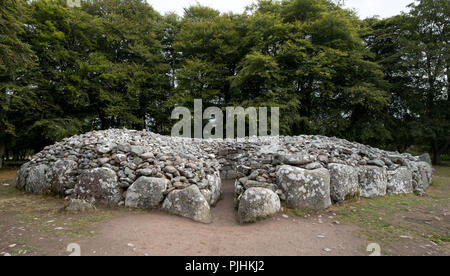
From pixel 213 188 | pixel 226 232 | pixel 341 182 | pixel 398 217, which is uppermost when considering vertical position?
pixel 341 182

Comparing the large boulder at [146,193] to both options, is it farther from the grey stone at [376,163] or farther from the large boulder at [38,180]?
the grey stone at [376,163]

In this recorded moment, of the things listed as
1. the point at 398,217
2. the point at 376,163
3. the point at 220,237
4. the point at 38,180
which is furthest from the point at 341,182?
the point at 38,180

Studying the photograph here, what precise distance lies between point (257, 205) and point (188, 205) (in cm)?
151

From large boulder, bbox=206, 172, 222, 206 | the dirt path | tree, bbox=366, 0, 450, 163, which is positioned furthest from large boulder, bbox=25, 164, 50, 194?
tree, bbox=366, 0, 450, 163

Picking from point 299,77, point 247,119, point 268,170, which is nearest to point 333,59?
point 299,77

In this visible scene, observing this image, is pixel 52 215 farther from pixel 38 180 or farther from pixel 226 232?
pixel 226 232

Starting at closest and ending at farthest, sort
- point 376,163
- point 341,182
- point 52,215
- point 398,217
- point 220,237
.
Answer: point 220,237 < point 52,215 < point 398,217 < point 341,182 < point 376,163

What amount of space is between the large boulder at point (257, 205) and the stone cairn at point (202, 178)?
2 centimetres

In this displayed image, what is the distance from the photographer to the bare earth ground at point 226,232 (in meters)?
3.03

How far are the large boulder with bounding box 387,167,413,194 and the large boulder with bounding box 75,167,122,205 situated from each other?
7.79 meters

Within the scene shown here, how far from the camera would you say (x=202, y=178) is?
5445 mm

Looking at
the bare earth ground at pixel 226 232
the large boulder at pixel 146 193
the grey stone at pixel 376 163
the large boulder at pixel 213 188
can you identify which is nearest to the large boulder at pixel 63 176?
the bare earth ground at pixel 226 232

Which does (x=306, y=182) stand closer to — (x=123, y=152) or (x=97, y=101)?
(x=123, y=152)

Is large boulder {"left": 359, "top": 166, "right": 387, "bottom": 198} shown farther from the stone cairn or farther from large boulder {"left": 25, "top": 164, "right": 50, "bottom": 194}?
large boulder {"left": 25, "top": 164, "right": 50, "bottom": 194}
